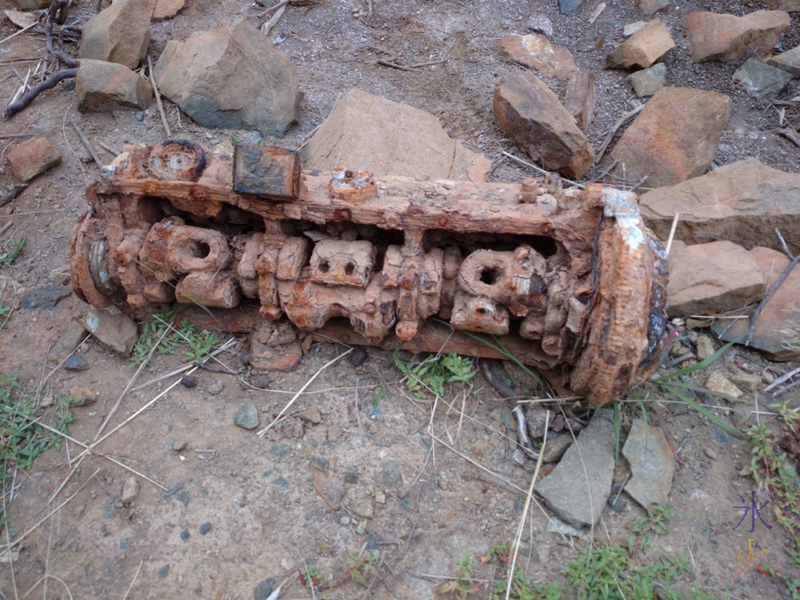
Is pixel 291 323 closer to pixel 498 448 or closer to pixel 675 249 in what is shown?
pixel 498 448

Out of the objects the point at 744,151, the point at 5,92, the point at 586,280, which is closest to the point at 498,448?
the point at 586,280

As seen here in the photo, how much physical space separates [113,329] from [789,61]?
17.3ft

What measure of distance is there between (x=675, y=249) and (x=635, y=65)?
2.36m

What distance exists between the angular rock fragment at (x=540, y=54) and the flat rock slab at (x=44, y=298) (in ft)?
12.4

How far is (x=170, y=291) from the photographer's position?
307 centimetres

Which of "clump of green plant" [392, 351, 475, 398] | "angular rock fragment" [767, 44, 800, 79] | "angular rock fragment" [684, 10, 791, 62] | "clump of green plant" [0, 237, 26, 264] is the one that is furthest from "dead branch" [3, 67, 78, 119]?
"angular rock fragment" [767, 44, 800, 79]

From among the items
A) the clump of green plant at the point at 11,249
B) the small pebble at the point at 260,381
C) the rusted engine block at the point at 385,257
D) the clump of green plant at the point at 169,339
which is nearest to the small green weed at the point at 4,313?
the clump of green plant at the point at 11,249

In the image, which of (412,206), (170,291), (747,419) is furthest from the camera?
(170,291)

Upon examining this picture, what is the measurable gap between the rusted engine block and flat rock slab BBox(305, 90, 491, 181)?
1012 millimetres

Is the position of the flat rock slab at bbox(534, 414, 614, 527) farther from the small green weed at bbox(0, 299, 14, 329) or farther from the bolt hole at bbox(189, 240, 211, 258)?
the small green weed at bbox(0, 299, 14, 329)

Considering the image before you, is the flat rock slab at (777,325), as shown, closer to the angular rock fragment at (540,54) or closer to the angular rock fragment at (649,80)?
the angular rock fragment at (649,80)

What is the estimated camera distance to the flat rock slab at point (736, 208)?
3.46 metres

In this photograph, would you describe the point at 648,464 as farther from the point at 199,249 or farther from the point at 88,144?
the point at 88,144

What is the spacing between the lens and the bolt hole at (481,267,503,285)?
8.73ft
